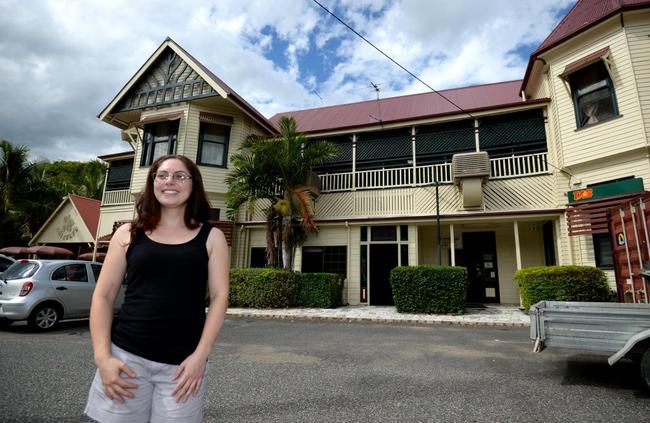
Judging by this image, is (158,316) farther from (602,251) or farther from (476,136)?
(476,136)

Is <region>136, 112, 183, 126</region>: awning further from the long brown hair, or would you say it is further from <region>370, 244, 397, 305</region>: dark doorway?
the long brown hair

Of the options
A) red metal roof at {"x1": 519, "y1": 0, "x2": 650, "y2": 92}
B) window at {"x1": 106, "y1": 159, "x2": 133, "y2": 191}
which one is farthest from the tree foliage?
red metal roof at {"x1": 519, "y1": 0, "x2": 650, "y2": 92}

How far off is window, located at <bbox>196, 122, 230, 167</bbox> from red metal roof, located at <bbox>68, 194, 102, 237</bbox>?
989 cm

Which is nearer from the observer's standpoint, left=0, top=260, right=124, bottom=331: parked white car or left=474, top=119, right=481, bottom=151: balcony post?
left=0, top=260, right=124, bottom=331: parked white car

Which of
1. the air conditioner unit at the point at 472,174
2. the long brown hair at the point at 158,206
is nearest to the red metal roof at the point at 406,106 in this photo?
the air conditioner unit at the point at 472,174

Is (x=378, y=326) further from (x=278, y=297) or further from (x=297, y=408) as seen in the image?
(x=297, y=408)

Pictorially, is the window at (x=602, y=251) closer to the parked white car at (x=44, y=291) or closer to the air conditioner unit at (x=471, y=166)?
the air conditioner unit at (x=471, y=166)

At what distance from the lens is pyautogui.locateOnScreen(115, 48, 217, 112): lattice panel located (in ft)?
49.9

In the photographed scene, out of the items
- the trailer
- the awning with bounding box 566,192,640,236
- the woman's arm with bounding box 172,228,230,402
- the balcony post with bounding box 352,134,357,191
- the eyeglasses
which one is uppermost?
the balcony post with bounding box 352,134,357,191

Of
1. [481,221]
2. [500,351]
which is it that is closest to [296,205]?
[481,221]

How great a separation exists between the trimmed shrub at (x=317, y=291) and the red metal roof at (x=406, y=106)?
680 centimetres

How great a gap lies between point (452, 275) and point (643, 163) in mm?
6056

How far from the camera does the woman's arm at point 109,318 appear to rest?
4.62ft

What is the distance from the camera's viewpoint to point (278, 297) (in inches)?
462
